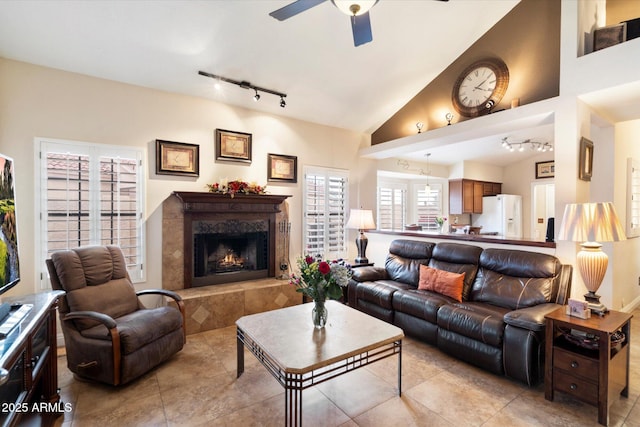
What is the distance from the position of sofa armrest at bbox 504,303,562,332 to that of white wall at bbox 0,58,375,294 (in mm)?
3188

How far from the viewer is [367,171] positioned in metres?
5.86

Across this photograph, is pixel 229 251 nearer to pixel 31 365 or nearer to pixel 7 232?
pixel 7 232

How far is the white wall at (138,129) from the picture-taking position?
311cm

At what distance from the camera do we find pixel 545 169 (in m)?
7.15

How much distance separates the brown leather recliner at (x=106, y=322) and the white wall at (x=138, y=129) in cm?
76

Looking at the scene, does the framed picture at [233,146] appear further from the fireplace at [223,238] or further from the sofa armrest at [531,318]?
the sofa armrest at [531,318]

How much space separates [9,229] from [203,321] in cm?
217

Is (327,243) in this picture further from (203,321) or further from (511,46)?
(511,46)

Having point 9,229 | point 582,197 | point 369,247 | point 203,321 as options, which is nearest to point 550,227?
→ point 582,197

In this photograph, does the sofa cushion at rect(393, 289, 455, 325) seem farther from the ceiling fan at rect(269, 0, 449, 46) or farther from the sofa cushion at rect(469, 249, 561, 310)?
the ceiling fan at rect(269, 0, 449, 46)

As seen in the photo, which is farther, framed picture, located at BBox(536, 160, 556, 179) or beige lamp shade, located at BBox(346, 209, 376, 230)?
framed picture, located at BBox(536, 160, 556, 179)

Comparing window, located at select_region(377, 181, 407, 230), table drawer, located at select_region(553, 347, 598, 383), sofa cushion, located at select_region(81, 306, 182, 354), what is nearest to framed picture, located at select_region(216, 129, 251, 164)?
sofa cushion, located at select_region(81, 306, 182, 354)

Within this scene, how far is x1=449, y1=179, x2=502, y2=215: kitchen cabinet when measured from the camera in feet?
23.5

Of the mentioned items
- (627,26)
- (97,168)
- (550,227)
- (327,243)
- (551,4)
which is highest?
(551,4)
